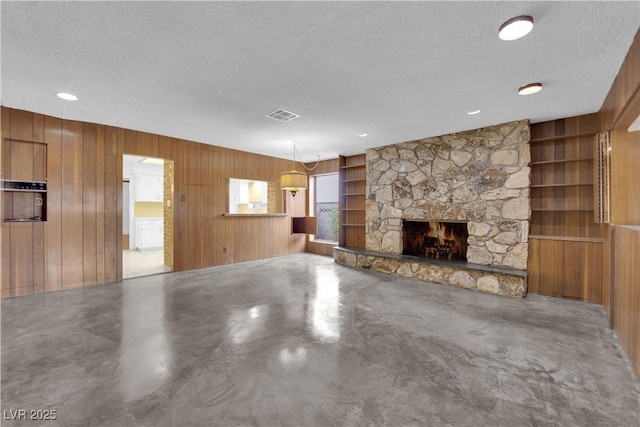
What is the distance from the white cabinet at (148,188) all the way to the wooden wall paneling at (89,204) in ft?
13.7

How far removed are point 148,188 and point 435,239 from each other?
324 inches

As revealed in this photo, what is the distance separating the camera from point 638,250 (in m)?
2.01

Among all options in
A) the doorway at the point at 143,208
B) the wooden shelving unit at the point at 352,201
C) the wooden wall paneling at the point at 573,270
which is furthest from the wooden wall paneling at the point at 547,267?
the doorway at the point at 143,208

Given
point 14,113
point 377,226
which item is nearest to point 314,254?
point 377,226

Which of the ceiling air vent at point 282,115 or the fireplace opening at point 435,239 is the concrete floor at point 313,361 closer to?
the fireplace opening at point 435,239

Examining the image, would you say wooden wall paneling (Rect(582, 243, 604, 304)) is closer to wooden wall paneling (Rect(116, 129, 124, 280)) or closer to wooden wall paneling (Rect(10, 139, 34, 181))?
wooden wall paneling (Rect(116, 129, 124, 280))

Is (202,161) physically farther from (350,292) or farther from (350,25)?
(350,25)

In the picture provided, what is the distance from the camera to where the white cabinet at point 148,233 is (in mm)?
8194

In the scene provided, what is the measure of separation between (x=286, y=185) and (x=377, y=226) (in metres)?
2.24

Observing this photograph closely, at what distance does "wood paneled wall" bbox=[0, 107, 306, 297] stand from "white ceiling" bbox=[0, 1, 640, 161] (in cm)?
41

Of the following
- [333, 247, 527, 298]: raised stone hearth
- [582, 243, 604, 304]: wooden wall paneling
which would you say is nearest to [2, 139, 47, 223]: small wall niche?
[333, 247, 527, 298]: raised stone hearth

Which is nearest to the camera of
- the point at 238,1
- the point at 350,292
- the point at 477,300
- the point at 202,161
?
the point at 238,1

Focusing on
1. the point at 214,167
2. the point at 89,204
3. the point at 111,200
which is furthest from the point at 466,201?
the point at 89,204

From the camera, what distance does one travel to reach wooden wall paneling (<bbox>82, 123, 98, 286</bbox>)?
4.34 m
